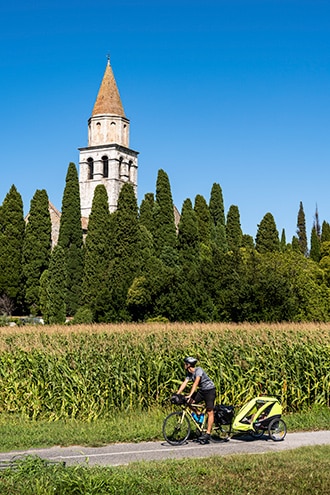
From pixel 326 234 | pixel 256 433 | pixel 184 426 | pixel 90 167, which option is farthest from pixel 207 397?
pixel 326 234

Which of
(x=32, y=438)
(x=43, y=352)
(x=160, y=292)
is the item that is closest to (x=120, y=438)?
(x=32, y=438)

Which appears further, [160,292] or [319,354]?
[160,292]

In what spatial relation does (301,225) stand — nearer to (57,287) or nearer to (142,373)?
(57,287)

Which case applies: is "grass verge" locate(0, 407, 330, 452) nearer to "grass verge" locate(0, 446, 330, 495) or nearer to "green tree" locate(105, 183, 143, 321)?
"grass verge" locate(0, 446, 330, 495)

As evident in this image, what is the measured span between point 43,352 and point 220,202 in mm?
57908

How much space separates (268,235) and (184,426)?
58.1m

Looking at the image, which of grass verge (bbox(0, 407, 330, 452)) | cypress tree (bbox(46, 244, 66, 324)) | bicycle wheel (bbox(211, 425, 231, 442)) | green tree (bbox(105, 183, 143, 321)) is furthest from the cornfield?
cypress tree (bbox(46, 244, 66, 324))

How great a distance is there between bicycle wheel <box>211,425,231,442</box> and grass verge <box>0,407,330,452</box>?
1080 millimetres

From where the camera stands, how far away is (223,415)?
39.6 feet

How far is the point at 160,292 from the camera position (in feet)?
129

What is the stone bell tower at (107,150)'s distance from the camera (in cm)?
7036

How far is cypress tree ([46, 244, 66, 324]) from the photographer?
49.5m

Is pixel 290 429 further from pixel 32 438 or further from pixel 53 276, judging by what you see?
pixel 53 276

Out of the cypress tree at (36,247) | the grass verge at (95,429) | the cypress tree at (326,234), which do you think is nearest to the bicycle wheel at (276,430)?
the grass verge at (95,429)
